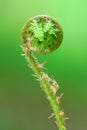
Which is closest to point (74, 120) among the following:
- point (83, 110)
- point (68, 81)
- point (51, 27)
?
point (83, 110)

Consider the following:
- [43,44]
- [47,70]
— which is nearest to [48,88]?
[43,44]

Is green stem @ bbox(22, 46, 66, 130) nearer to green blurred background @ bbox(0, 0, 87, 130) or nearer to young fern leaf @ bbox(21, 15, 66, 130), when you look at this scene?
young fern leaf @ bbox(21, 15, 66, 130)

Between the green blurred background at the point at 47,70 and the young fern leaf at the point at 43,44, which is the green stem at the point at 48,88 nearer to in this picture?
the young fern leaf at the point at 43,44

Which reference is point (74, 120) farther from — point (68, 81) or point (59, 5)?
point (59, 5)

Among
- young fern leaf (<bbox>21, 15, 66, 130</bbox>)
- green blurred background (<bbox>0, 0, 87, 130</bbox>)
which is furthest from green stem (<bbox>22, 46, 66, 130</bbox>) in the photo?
green blurred background (<bbox>0, 0, 87, 130</bbox>)

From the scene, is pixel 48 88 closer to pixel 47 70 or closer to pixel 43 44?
pixel 43 44

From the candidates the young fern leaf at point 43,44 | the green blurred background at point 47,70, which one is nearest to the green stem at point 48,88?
the young fern leaf at point 43,44
